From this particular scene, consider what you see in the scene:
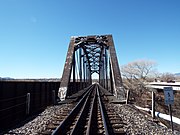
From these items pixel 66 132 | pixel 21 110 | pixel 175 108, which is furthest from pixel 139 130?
pixel 175 108

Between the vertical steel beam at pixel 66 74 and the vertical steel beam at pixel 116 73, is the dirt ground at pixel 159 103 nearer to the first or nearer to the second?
the vertical steel beam at pixel 116 73

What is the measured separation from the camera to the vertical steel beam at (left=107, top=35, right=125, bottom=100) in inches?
414

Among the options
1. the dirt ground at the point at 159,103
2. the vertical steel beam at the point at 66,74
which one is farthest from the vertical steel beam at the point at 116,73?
the vertical steel beam at the point at 66,74

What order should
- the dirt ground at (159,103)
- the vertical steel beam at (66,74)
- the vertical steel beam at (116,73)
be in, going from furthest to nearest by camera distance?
the dirt ground at (159,103)
the vertical steel beam at (66,74)
the vertical steel beam at (116,73)

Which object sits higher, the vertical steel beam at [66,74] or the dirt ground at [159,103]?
the vertical steel beam at [66,74]

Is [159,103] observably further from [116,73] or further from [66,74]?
[66,74]

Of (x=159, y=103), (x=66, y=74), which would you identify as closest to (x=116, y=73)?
(x=66, y=74)

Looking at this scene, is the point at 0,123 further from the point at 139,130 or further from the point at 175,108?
the point at 175,108

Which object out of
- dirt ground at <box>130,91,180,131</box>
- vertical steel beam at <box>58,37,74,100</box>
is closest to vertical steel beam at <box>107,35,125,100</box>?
dirt ground at <box>130,91,180,131</box>

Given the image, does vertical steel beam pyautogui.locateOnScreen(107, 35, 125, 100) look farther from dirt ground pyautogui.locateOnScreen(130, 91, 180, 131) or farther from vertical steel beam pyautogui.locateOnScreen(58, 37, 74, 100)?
vertical steel beam pyautogui.locateOnScreen(58, 37, 74, 100)

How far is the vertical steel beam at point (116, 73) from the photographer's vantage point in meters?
10.5

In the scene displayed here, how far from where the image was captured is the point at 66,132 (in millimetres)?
4199

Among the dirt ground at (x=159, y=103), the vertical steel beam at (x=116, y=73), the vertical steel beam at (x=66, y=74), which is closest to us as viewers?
the vertical steel beam at (x=116, y=73)

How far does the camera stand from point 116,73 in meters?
11.9
